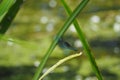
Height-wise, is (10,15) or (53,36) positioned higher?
(53,36)

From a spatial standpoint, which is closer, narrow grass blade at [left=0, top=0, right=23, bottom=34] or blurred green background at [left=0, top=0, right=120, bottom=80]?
narrow grass blade at [left=0, top=0, right=23, bottom=34]

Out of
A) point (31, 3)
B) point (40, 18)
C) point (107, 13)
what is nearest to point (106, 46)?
point (107, 13)

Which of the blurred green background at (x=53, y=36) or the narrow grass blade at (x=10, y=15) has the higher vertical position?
the blurred green background at (x=53, y=36)

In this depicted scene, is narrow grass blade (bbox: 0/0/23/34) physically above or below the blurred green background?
below

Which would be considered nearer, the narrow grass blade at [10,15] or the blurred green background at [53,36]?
the narrow grass blade at [10,15]

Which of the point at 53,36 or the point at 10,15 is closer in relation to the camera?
the point at 10,15
